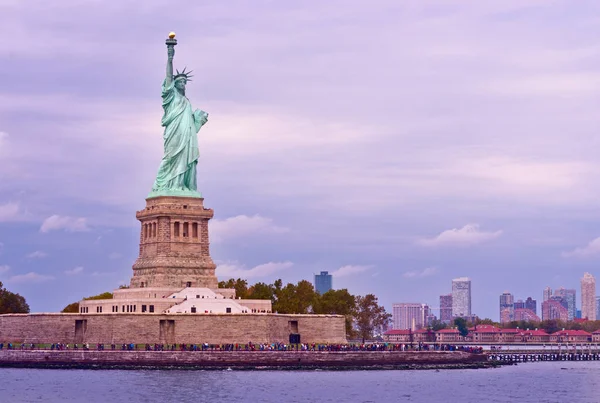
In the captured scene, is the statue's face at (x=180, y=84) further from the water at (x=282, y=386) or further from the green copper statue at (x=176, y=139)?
the water at (x=282, y=386)

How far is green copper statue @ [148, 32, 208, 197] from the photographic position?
109688 mm

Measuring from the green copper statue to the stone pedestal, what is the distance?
1.85 metres

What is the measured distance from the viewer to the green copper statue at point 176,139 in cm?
10969

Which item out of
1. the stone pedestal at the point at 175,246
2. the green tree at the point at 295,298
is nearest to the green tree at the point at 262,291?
the green tree at the point at 295,298

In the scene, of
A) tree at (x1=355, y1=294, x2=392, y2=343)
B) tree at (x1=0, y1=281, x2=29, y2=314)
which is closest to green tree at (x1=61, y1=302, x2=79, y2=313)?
tree at (x1=0, y1=281, x2=29, y2=314)

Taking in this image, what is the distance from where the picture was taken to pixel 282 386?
85250 mm

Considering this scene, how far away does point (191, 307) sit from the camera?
337 feet

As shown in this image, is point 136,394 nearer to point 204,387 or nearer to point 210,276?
point 204,387

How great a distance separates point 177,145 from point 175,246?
868 centimetres

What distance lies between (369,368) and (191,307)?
1444 cm

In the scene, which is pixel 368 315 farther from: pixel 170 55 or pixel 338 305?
pixel 170 55

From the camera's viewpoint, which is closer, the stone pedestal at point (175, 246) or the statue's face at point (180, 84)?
the stone pedestal at point (175, 246)

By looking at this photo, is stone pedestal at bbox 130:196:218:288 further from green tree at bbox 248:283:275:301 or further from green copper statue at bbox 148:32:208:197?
green tree at bbox 248:283:275:301

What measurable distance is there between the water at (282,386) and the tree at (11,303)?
95.3 feet
